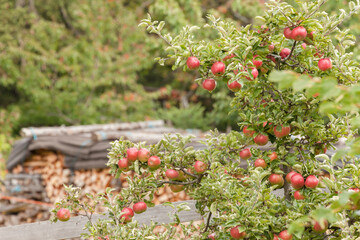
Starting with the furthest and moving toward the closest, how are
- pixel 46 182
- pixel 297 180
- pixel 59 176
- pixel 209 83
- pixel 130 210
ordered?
pixel 46 182 → pixel 59 176 → pixel 130 210 → pixel 209 83 → pixel 297 180

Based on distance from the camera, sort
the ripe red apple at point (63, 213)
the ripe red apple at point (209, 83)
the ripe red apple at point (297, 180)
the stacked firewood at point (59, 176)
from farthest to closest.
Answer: the stacked firewood at point (59, 176) < the ripe red apple at point (63, 213) < the ripe red apple at point (209, 83) < the ripe red apple at point (297, 180)

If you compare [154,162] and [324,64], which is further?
[154,162]

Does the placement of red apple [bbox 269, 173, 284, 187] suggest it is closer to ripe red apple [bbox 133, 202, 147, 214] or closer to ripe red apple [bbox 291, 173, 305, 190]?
ripe red apple [bbox 291, 173, 305, 190]

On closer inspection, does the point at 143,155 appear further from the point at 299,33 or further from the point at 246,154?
the point at 299,33

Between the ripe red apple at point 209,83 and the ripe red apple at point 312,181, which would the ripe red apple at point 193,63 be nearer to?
the ripe red apple at point 209,83

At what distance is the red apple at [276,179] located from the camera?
5.66 ft

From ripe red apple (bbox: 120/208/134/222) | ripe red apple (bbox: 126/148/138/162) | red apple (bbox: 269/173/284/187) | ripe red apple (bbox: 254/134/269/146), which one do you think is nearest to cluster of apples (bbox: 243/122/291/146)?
ripe red apple (bbox: 254/134/269/146)

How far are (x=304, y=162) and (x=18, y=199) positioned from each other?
4.28m

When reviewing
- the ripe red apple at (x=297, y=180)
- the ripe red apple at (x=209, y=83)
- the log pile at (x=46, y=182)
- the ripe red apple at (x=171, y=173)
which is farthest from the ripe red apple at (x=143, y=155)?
the log pile at (x=46, y=182)

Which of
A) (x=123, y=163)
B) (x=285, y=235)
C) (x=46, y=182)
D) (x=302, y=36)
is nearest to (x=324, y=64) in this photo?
(x=302, y=36)

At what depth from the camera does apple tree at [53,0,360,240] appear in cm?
154

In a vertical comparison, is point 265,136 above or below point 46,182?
above

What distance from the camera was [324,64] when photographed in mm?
1585

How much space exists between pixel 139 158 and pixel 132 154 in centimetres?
4
